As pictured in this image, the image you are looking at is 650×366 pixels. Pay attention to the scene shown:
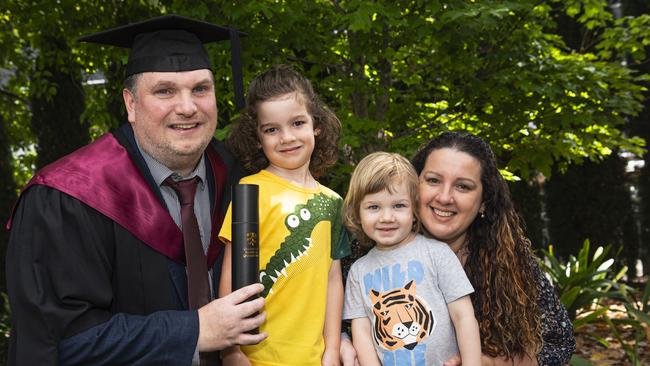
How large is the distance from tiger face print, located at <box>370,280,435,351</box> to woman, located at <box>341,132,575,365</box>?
0.21 m

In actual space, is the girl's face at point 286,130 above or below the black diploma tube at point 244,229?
above

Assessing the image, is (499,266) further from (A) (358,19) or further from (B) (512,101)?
(B) (512,101)

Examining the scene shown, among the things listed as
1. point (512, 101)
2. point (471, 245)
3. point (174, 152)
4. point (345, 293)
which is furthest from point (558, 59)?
point (174, 152)

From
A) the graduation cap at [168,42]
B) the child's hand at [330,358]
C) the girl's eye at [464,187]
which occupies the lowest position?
the child's hand at [330,358]

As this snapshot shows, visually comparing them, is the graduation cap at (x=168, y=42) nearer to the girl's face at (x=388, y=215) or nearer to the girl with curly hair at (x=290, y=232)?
the girl with curly hair at (x=290, y=232)

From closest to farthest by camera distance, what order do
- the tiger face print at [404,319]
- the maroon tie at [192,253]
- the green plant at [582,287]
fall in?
the maroon tie at [192,253] < the tiger face print at [404,319] < the green plant at [582,287]

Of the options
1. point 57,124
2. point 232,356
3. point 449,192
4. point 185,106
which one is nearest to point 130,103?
point 185,106

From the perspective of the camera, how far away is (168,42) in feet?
8.13

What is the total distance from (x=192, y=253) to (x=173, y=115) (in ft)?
1.59

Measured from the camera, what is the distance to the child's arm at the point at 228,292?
232 cm

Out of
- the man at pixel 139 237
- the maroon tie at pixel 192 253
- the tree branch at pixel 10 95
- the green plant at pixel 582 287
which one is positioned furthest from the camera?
the tree branch at pixel 10 95

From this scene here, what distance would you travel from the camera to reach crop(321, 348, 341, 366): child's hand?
98.2 inches

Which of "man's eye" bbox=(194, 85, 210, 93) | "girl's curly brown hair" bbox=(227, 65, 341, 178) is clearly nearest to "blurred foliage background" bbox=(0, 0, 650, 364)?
"girl's curly brown hair" bbox=(227, 65, 341, 178)

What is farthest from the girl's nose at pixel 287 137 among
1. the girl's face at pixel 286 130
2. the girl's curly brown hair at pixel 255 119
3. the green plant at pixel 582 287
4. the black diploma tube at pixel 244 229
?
the green plant at pixel 582 287
